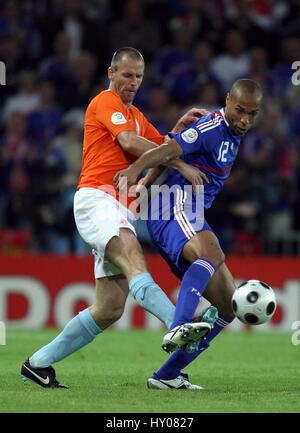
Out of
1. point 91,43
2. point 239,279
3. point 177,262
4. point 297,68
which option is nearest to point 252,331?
point 239,279

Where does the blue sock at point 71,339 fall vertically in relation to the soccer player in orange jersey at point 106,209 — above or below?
below

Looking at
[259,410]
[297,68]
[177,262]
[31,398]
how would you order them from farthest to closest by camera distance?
[297,68] → [177,262] → [31,398] → [259,410]

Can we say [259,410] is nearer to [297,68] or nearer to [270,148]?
[270,148]

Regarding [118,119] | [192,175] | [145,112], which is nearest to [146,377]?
[192,175]

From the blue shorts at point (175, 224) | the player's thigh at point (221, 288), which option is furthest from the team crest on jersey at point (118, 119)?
the player's thigh at point (221, 288)

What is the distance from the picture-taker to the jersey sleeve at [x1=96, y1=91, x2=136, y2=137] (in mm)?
7395

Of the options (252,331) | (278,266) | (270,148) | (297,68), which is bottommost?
(252,331)

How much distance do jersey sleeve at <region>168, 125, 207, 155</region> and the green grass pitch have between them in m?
1.71

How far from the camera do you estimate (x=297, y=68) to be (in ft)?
51.3

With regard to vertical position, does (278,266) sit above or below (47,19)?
below

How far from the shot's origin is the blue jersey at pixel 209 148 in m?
7.44

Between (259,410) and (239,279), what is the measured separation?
770 cm

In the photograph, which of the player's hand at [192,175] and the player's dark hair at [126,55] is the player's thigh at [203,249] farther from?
the player's dark hair at [126,55]

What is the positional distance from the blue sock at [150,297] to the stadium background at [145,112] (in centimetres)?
671
